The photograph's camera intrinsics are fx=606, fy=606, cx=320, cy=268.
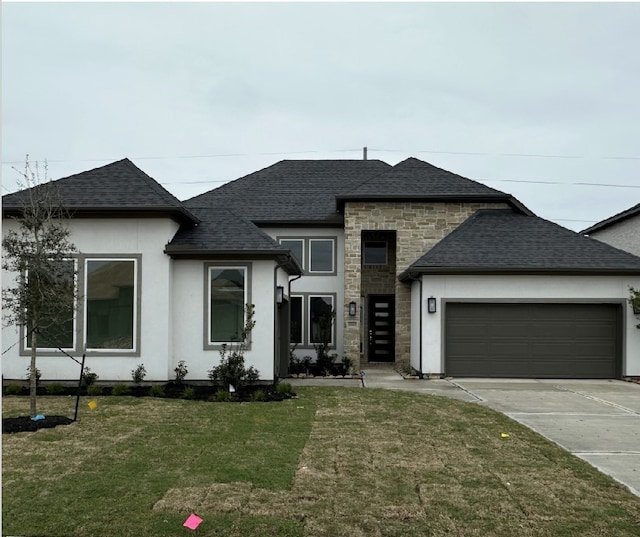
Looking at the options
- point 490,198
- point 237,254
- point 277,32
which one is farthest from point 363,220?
point 277,32

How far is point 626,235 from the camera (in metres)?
21.8

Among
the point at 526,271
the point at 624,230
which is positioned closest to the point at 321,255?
the point at 526,271

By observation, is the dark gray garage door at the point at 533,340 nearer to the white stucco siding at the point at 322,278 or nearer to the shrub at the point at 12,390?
the white stucco siding at the point at 322,278

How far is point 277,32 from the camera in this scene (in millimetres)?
7922

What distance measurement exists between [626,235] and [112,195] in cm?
1790

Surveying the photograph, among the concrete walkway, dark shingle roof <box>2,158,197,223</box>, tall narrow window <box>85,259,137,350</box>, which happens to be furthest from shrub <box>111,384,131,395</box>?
the concrete walkway

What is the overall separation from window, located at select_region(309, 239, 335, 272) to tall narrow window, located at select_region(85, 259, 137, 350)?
8.07 m

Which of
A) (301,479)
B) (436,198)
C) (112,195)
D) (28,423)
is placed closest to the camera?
(301,479)

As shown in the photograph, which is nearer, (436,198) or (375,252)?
(436,198)

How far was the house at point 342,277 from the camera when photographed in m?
12.5

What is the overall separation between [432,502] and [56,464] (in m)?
4.04

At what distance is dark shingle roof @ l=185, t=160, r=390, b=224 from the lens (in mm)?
19859

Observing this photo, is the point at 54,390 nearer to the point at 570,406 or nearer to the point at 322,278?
the point at 322,278

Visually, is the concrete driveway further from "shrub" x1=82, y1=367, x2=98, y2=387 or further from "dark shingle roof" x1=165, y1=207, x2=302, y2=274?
"shrub" x1=82, y1=367, x2=98, y2=387
